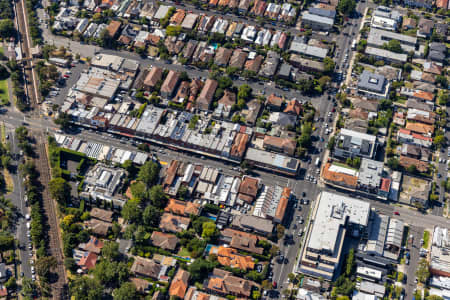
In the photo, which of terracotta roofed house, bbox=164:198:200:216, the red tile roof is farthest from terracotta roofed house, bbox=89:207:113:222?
the red tile roof

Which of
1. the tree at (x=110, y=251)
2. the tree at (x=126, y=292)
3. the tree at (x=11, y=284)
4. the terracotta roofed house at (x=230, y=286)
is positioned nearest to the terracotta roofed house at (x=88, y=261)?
the tree at (x=110, y=251)

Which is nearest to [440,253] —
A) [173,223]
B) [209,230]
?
[209,230]

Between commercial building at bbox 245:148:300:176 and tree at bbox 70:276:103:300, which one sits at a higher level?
commercial building at bbox 245:148:300:176

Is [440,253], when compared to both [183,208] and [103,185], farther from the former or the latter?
[103,185]

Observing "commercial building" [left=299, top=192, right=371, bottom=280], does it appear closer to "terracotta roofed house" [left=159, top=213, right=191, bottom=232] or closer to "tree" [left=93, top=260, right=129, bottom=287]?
"terracotta roofed house" [left=159, top=213, right=191, bottom=232]

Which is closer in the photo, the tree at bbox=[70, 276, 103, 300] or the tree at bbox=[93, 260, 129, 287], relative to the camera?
the tree at bbox=[70, 276, 103, 300]
